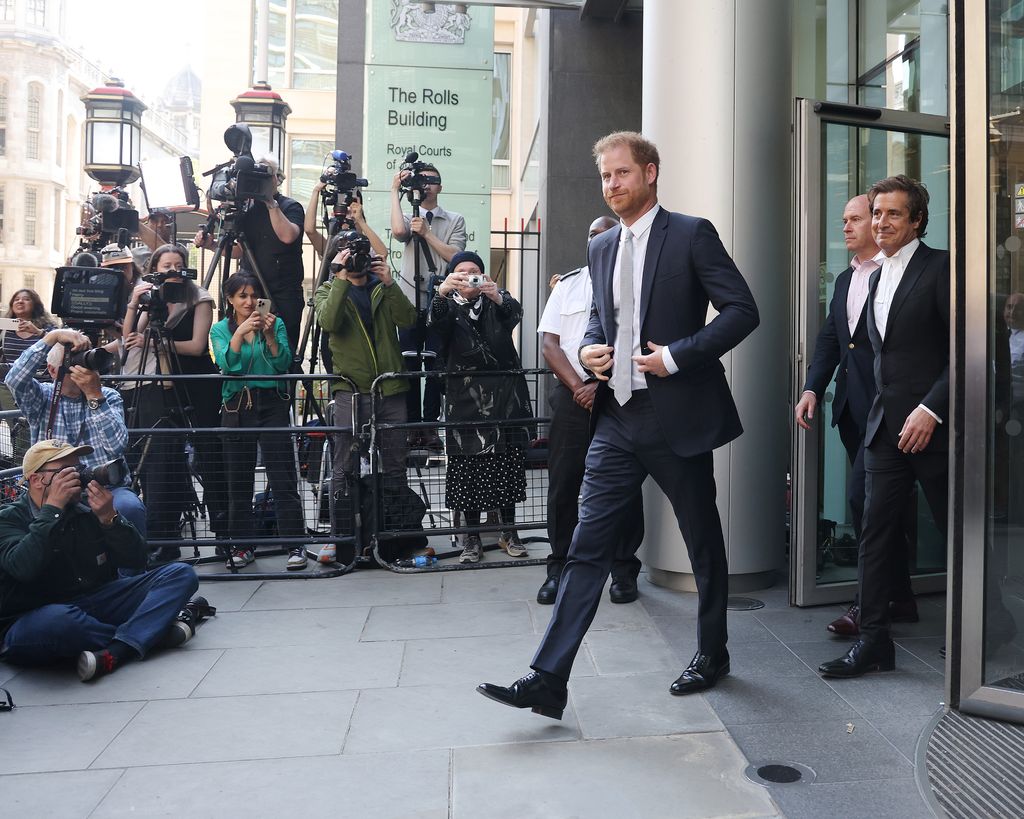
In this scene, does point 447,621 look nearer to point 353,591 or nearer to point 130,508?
point 353,591

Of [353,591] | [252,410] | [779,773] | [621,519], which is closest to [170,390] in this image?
[252,410]

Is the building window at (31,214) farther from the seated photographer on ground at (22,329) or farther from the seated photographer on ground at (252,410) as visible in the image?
the seated photographer on ground at (252,410)

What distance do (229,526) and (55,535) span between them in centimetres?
203

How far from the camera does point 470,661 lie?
4230 millimetres

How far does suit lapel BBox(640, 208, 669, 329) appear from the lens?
141 inches

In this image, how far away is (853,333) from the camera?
4426mm

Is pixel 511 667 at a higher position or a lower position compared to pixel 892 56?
lower

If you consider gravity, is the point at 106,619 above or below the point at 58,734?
above

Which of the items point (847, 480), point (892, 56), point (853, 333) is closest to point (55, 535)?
point (853, 333)

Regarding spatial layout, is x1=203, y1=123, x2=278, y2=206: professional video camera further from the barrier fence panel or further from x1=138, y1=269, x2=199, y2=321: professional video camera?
the barrier fence panel

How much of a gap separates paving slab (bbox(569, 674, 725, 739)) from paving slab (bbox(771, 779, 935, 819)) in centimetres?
52

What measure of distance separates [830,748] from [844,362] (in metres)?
1.98

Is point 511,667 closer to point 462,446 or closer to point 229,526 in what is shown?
point 462,446

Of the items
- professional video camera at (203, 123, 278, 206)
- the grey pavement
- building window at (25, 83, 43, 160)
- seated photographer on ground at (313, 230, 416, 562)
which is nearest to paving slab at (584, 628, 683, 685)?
the grey pavement
